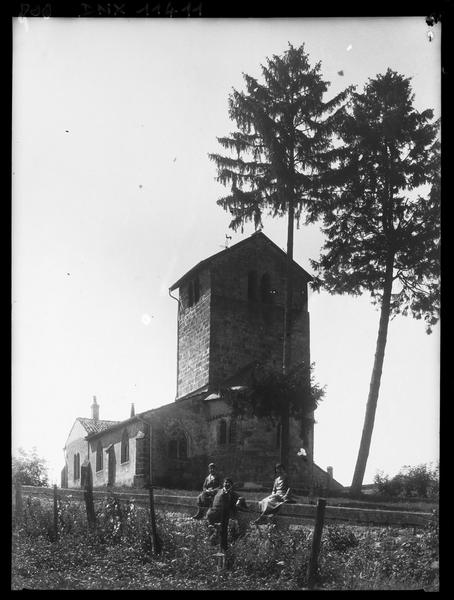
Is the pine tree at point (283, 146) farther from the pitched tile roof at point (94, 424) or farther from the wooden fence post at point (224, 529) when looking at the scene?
the pitched tile roof at point (94, 424)

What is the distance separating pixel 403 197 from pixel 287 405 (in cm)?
853

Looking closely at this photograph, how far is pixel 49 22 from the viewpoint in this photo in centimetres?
996

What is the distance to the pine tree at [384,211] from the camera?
22375 mm

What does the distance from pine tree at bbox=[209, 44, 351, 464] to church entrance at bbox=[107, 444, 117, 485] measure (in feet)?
41.2

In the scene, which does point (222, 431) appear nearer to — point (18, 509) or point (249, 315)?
point (249, 315)

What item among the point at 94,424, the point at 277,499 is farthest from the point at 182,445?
the point at 94,424

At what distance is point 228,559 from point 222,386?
53.3ft

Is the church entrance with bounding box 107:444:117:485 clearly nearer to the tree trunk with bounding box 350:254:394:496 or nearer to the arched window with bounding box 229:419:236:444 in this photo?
the arched window with bounding box 229:419:236:444

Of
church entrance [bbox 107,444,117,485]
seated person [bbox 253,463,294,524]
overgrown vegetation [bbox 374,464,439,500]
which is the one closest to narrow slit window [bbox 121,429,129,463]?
church entrance [bbox 107,444,117,485]

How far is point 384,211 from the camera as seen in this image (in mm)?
23344

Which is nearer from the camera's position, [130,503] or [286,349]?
[130,503]

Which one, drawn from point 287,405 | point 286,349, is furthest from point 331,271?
point 287,405

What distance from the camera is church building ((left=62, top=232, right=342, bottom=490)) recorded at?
2678cm
